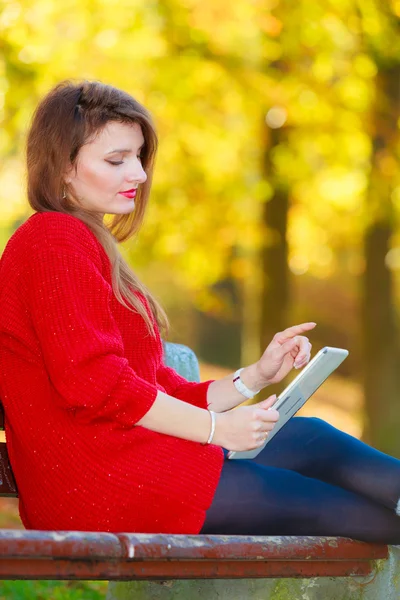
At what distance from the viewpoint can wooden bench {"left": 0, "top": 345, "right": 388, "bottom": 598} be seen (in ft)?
7.52

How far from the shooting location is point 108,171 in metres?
2.92

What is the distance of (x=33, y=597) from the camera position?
174 inches

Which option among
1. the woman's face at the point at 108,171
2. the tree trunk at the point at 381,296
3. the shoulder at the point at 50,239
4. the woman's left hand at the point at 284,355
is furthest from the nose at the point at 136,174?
the tree trunk at the point at 381,296

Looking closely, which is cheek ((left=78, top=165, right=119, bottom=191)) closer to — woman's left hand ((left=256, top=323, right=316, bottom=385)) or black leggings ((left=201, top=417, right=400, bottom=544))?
woman's left hand ((left=256, top=323, right=316, bottom=385))

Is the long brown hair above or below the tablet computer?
above

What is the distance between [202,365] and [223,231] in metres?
9.30

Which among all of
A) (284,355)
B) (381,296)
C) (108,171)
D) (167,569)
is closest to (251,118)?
(381,296)

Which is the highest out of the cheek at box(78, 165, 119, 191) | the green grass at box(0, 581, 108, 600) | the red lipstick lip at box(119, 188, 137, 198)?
the cheek at box(78, 165, 119, 191)

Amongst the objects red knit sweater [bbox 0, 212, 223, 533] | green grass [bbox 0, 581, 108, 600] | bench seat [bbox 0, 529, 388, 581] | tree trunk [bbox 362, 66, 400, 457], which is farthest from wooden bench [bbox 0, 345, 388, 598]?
tree trunk [bbox 362, 66, 400, 457]

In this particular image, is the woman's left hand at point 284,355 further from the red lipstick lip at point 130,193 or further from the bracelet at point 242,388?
the red lipstick lip at point 130,193

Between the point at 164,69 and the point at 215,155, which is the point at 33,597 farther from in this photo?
the point at 215,155

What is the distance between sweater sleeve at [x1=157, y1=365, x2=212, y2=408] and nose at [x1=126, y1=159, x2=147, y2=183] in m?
0.64

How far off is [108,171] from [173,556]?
3.66 ft

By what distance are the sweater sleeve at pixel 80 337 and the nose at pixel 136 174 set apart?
0.39 meters
